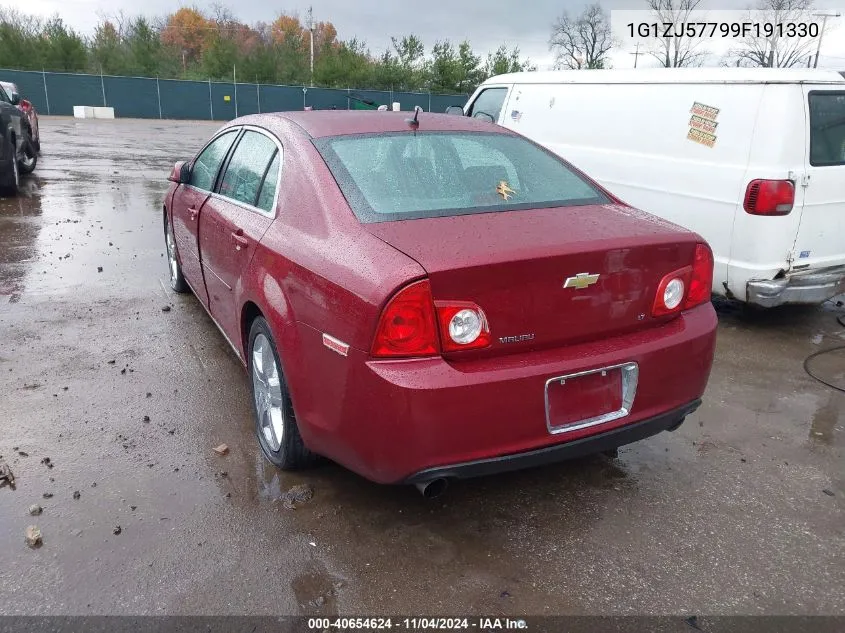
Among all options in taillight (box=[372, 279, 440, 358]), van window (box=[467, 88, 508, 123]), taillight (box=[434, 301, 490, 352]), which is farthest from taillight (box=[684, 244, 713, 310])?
van window (box=[467, 88, 508, 123])

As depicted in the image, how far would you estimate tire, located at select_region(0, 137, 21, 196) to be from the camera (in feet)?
32.0

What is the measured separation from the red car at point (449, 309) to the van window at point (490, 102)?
4653 mm

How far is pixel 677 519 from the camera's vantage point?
283 centimetres

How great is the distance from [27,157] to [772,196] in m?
12.7

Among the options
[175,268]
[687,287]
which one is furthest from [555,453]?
[175,268]

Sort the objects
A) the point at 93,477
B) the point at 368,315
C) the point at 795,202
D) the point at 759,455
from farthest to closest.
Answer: the point at 795,202, the point at 759,455, the point at 93,477, the point at 368,315

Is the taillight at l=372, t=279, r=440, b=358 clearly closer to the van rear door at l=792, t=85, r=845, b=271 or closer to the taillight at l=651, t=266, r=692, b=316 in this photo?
the taillight at l=651, t=266, r=692, b=316

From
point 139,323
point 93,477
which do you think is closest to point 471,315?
point 93,477

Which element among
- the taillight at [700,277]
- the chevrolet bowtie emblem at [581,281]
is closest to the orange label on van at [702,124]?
the taillight at [700,277]

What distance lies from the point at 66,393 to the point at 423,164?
2433mm

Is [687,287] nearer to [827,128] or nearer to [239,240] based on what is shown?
[239,240]

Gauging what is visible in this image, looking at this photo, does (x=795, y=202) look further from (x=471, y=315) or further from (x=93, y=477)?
(x=93, y=477)

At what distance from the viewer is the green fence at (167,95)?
3853 centimetres

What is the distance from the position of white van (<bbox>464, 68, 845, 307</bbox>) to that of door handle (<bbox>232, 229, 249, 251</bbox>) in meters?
3.54
